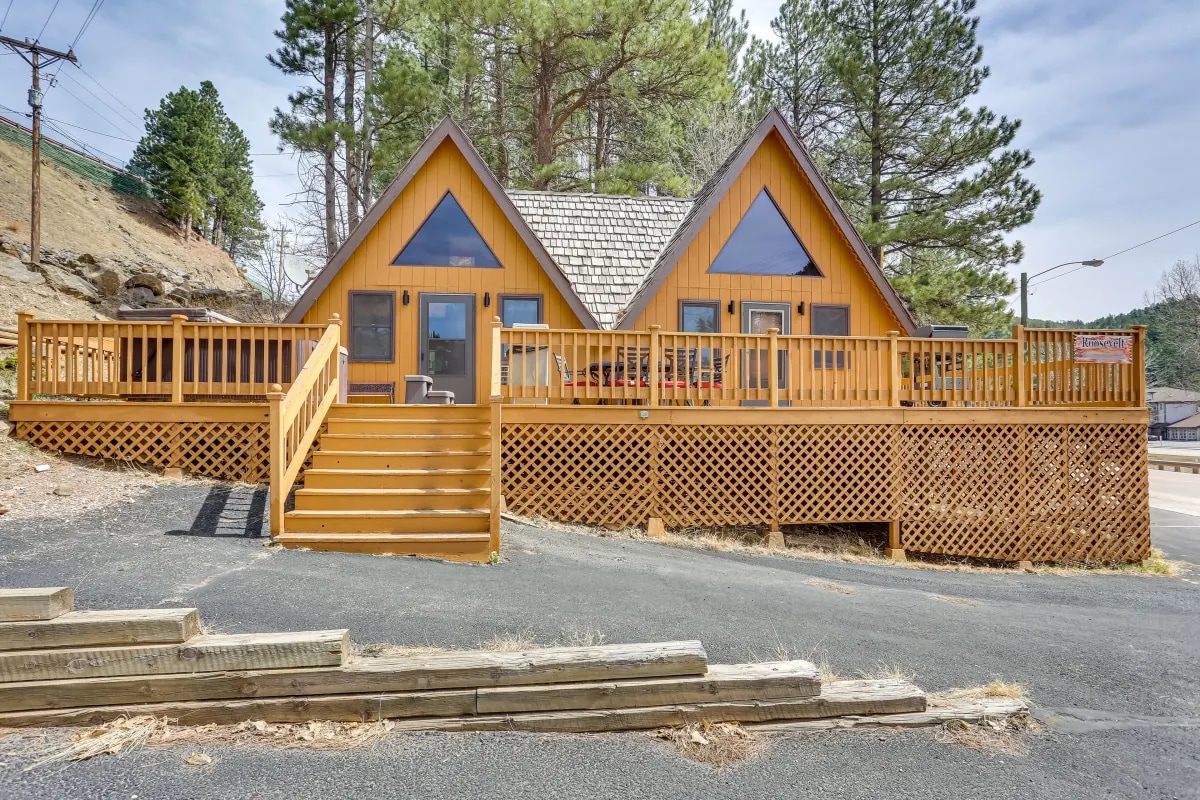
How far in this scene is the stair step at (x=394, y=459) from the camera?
20.8 ft

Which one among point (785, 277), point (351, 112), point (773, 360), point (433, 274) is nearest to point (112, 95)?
point (351, 112)

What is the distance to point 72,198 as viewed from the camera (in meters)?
31.1

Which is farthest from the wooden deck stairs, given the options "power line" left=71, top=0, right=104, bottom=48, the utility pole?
the utility pole

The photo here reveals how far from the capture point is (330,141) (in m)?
18.3

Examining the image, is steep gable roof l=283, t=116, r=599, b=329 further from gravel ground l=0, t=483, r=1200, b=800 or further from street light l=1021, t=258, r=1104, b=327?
street light l=1021, t=258, r=1104, b=327

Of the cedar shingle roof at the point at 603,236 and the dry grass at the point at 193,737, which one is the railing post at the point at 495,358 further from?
the dry grass at the point at 193,737

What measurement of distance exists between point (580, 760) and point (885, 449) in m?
6.59

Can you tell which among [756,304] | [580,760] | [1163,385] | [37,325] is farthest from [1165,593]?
[1163,385]

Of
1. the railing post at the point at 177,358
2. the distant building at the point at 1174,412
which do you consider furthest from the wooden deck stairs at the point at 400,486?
the distant building at the point at 1174,412

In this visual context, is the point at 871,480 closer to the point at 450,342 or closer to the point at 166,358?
the point at 450,342

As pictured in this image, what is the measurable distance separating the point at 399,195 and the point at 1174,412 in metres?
83.2

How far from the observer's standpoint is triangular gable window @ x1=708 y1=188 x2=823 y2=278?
10.7 meters

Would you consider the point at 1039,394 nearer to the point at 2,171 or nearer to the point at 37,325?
the point at 37,325

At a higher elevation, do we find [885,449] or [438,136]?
[438,136]
